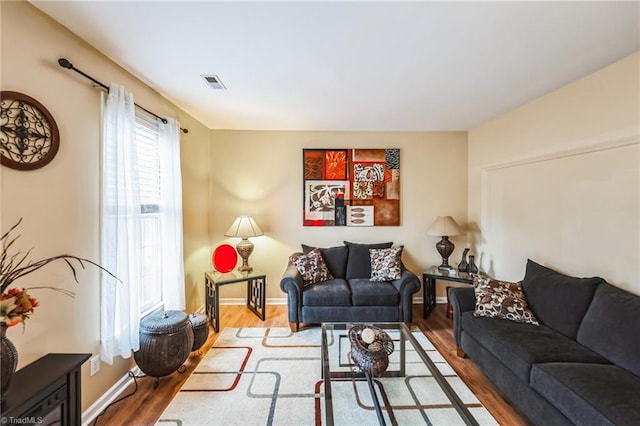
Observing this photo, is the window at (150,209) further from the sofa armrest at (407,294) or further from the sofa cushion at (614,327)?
the sofa cushion at (614,327)

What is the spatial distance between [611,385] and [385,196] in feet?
9.72

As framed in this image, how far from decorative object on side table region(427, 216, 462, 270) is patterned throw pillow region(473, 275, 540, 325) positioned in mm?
1174

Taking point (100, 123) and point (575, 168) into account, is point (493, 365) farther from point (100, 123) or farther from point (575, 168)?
point (100, 123)

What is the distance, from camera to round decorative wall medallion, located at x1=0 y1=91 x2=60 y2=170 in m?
1.42

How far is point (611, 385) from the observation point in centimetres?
154

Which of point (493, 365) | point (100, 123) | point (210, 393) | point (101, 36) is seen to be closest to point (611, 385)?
point (493, 365)

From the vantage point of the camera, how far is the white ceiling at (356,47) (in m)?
1.58

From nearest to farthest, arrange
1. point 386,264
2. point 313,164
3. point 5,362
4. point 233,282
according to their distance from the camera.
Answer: point 5,362
point 233,282
point 386,264
point 313,164

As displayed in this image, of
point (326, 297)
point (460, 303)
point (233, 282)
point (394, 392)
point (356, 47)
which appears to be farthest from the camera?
point (233, 282)

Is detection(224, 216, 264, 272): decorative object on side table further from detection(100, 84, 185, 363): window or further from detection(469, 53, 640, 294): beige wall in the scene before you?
detection(469, 53, 640, 294): beige wall

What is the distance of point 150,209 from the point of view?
8.76ft

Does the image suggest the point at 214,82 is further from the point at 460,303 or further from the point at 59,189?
the point at 460,303

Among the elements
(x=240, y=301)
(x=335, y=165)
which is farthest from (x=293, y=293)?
(x=335, y=165)

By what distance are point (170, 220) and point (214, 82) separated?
141 centimetres
